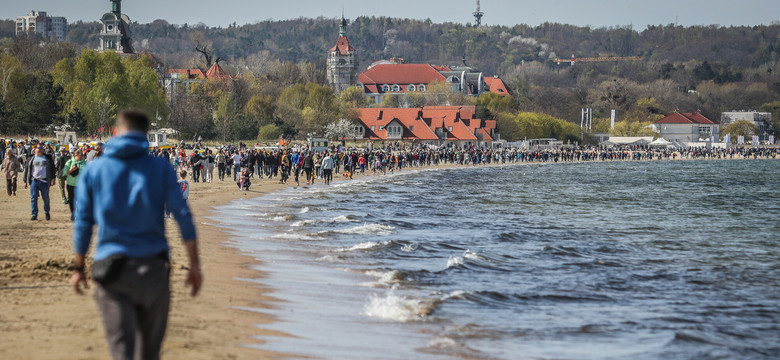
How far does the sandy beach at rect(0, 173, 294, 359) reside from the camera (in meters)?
8.65

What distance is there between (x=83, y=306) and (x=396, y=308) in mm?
4144

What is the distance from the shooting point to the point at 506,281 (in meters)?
15.9

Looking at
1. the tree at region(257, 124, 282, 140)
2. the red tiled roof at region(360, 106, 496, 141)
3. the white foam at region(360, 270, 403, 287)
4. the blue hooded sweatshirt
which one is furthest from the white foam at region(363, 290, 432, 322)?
the red tiled roof at region(360, 106, 496, 141)

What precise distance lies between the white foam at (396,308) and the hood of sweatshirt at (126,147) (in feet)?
21.0

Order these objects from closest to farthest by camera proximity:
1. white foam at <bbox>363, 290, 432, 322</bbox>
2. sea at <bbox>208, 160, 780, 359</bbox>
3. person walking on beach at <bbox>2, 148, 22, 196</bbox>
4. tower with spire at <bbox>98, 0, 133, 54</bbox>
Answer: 1. sea at <bbox>208, 160, 780, 359</bbox>
2. white foam at <bbox>363, 290, 432, 322</bbox>
3. person walking on beach at <bbox>2, 148, 22, 196</bbox>
4. tower with spire at <bbox>98, 0, 133, 54</bbox>

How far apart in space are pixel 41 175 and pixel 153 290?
44.4ft

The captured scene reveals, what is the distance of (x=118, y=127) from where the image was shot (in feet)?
20.0

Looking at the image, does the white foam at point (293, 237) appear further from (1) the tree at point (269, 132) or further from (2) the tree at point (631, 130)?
(2) the tree at point (631, 130)

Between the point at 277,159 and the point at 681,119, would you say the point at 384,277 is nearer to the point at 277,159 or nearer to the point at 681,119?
the point at 277,159

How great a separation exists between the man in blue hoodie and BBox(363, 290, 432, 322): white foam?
20.1 feet

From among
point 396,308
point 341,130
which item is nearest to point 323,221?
point 396,308

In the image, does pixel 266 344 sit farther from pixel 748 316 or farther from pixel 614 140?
pixel 614 140

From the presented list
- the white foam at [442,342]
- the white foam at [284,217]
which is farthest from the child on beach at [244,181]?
the white foam at [442,342]

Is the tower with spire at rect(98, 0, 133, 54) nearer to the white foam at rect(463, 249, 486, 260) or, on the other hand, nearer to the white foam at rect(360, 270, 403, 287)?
the white foam at rect(463, 249, 486, 260)
